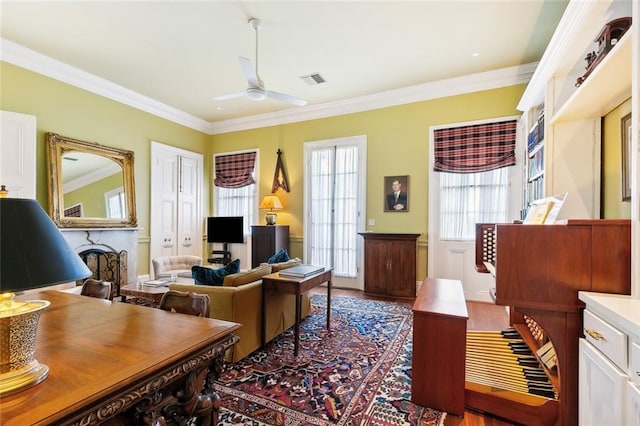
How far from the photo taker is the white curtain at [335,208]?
5180 millimetres

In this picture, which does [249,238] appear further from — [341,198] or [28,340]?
[28,340]

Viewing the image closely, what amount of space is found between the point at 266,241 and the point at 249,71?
10.0ft

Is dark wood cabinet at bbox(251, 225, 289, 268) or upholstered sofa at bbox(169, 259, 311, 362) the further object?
dark wood cabinet at bbox(251, 225, 289, 268)

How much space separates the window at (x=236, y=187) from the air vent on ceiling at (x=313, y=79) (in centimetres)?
207

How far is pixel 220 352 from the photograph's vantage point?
1183 mm

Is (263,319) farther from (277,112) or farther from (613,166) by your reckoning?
(277,112)

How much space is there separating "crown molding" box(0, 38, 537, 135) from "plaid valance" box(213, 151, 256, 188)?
604 mm

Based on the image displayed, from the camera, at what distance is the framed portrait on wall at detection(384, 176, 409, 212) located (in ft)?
15.5

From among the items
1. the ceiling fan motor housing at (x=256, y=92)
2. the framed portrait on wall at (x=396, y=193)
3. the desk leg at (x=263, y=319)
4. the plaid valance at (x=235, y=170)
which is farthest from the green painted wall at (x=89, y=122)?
the framed portrait on wall at (x=396, y=193)

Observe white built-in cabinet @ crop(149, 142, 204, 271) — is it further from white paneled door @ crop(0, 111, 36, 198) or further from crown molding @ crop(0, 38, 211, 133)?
white paneled door @ crop(0, 111, 36, 198)

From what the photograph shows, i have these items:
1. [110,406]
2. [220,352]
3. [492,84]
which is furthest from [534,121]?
[110,406]

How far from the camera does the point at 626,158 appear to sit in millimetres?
1924

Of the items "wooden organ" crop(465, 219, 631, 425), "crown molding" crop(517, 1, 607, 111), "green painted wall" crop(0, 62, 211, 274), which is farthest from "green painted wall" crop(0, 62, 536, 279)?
"wooden organ" crop(465, 219, 631, 425)

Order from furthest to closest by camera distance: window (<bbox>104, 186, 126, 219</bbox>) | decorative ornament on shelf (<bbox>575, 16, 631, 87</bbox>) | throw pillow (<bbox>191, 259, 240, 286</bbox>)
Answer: window (<bbox>104, 186, 126, 219</bbox>) → throw pillow (<bbox>191, 259, 240, 286</bbox>) → decorative ornament on shelf (<bbox>575, 16, 631, 87</bbox>)
